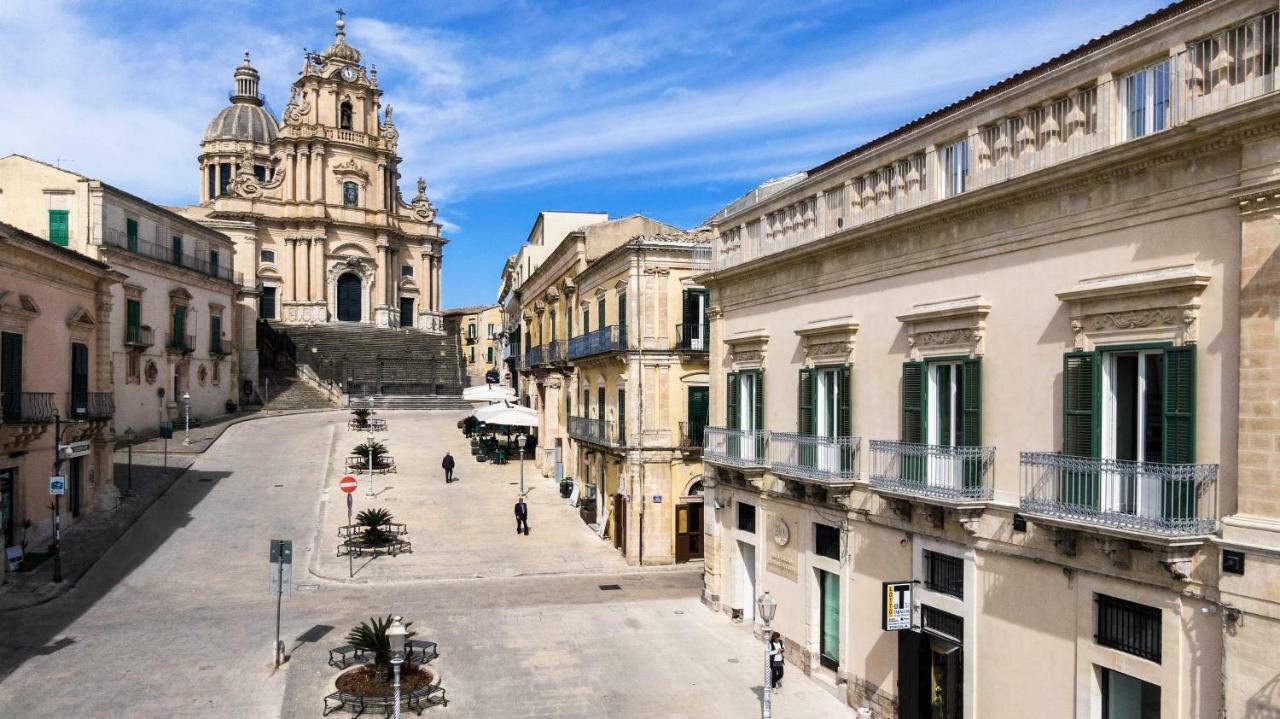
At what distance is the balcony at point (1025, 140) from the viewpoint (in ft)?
29.9

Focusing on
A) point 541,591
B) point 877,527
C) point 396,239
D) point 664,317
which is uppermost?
point 396,239

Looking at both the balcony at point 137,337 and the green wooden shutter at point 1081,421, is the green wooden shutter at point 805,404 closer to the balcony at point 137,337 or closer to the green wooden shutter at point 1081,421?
the green wooden shutter at point 1081,421

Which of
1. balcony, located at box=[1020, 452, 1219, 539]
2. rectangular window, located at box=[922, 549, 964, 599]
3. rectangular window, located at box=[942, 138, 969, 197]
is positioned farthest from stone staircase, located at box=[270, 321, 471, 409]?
balcony, located at box=[1020, 452, 1219, 539]

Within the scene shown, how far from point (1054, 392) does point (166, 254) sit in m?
43.3

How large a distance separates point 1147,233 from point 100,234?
39.6m

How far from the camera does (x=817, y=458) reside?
16250 mm

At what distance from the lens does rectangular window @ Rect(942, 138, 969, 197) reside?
41.7ft

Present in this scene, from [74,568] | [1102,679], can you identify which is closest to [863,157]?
[1102,679]

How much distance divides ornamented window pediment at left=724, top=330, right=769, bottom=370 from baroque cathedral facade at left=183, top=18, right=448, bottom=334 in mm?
55349

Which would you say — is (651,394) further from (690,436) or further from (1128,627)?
(1128,627)

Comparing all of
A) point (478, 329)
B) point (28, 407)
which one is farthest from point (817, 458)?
point (478, 329)

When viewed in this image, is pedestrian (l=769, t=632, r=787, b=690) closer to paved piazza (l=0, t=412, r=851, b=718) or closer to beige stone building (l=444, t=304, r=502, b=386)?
paved piazza (l=0, t=412, r=851, b=718)

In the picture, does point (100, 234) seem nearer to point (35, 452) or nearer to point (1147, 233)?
point (35, 452)

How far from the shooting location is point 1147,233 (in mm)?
10023
